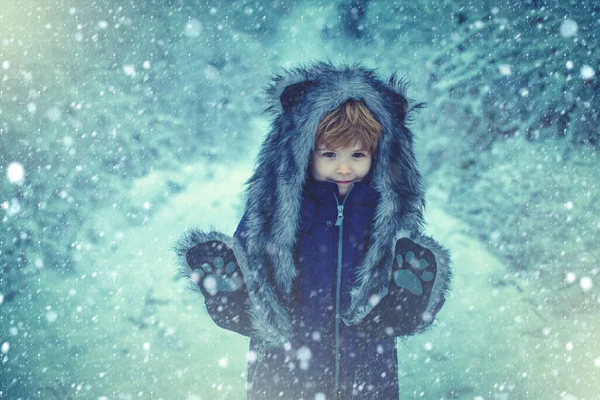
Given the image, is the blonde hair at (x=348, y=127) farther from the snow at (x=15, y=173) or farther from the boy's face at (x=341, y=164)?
the snow at (x=15, y=173)

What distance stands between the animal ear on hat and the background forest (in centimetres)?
91

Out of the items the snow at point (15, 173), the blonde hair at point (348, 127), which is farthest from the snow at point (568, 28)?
the snow at point (15, 173)

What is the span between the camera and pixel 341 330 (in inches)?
40.9

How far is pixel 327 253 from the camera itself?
1.04 metres

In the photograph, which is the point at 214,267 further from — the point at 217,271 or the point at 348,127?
the point at 348,127

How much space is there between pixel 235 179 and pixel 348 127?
1231 millimetres

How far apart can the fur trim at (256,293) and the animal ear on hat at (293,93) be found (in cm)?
33

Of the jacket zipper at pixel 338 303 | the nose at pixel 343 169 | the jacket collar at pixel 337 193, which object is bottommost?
the jacket zipper at pixel 338 303

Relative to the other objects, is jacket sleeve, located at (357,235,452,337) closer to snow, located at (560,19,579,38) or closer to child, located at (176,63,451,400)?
child, located at (176,63,451,400)

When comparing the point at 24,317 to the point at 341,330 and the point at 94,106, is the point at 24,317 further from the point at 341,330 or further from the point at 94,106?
the point at 341,330

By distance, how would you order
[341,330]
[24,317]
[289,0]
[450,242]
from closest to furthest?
1. [341,330]
2. [24,317]
3. [289,0]
4. [450,242]

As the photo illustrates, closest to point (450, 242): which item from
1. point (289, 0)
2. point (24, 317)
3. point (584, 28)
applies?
point (584, 28)

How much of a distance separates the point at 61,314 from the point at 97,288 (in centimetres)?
17

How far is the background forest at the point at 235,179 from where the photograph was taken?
2.01 metres
